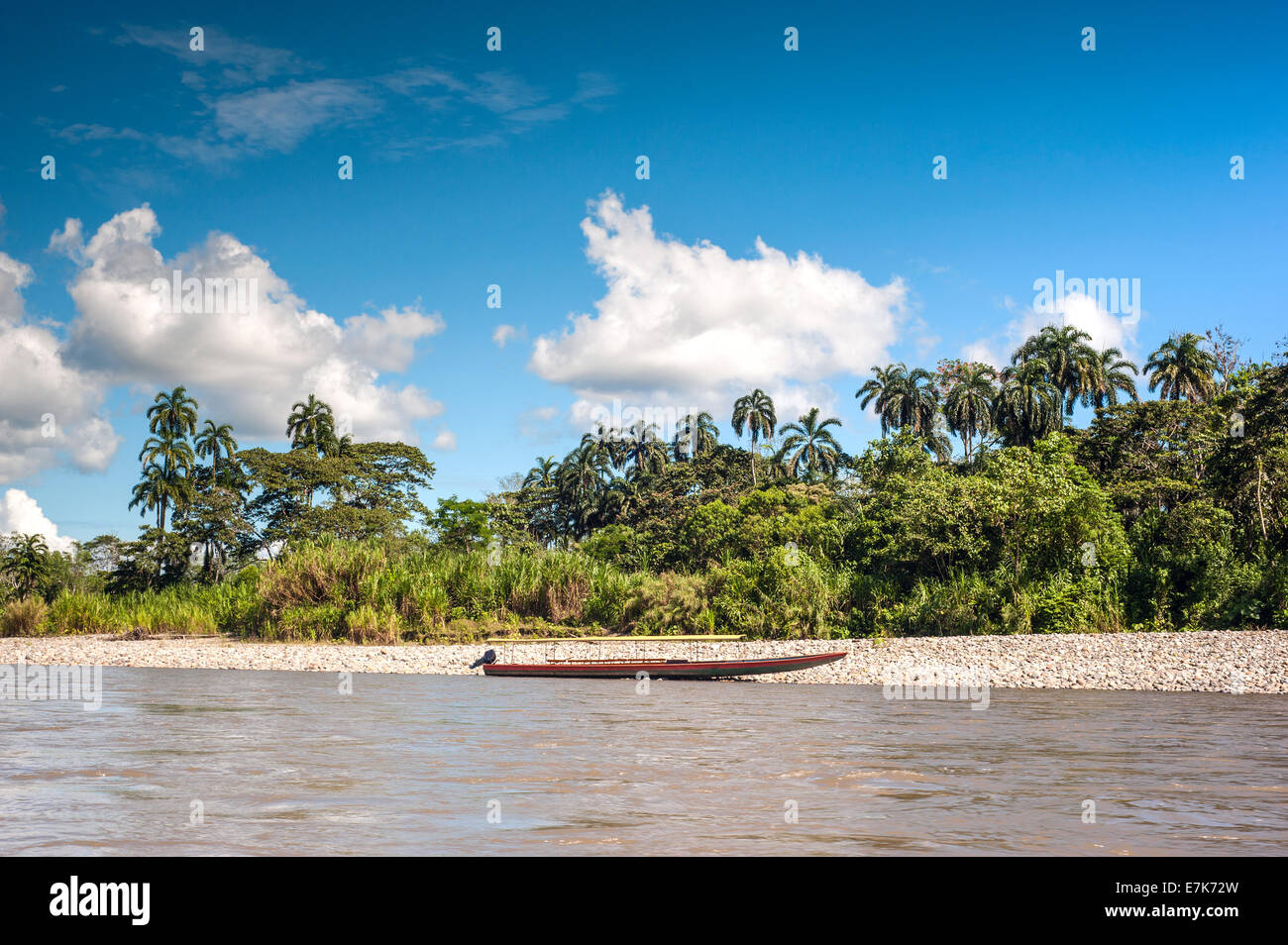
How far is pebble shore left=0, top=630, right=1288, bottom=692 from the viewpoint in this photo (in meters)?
21.9

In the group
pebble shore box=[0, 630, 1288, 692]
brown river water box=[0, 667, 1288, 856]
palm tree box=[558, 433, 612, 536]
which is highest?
palm tree box=[558, 433, 612, 536]

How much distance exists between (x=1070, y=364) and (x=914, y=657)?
41.0 meters

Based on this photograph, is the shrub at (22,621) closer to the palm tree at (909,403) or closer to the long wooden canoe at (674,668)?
the long wooden canoe at (674,668)

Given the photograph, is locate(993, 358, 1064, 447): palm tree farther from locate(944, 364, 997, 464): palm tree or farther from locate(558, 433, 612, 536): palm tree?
locate(558, 433, 612, 536): palm tree

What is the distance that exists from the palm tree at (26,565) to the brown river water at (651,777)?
1997 inches

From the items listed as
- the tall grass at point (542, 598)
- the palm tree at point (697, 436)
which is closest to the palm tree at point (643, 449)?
the palm tree at point (697, 436)

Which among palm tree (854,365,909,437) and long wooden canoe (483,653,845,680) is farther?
palm tree (854,365,909,437)

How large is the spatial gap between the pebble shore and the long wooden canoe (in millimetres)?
549

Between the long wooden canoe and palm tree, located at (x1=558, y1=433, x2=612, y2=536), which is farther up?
palm tree, located at (x1=558, y1=433, x2=612, y2=536)

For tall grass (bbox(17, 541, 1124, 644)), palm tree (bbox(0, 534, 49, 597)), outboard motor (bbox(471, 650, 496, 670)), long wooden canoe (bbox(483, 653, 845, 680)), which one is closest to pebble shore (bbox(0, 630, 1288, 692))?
long wooden canoe (bbox(483, 653, 845, 680))

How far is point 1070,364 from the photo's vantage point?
59.8 metres

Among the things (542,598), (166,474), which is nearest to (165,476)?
(166,474)
